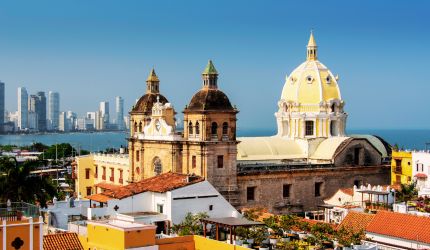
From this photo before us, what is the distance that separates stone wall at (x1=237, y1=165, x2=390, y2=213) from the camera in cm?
5647

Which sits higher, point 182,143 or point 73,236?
point 182,143

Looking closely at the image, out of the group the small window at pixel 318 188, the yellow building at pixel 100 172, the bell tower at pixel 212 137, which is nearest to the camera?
the bell tower at pixel 212 137

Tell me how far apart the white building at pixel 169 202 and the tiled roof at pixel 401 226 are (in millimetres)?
9224

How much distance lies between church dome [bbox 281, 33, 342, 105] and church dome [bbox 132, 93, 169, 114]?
1104 centimetres

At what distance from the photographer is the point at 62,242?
33656mm

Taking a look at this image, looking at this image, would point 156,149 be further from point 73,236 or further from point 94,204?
point 73,236

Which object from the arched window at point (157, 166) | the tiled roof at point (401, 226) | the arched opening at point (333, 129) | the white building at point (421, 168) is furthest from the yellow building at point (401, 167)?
the tiled roof at point (401, 226)

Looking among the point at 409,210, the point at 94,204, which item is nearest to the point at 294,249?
the point at 409,210

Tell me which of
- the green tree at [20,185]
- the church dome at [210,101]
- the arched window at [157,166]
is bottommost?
the green tree at [20,185]

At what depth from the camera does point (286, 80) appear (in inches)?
2741

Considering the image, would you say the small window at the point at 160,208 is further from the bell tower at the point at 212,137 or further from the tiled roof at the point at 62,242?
the tiled roof at the point at 62,242

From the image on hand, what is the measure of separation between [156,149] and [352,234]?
80.1ft

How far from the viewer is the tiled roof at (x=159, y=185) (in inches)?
1845

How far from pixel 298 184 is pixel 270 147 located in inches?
224
